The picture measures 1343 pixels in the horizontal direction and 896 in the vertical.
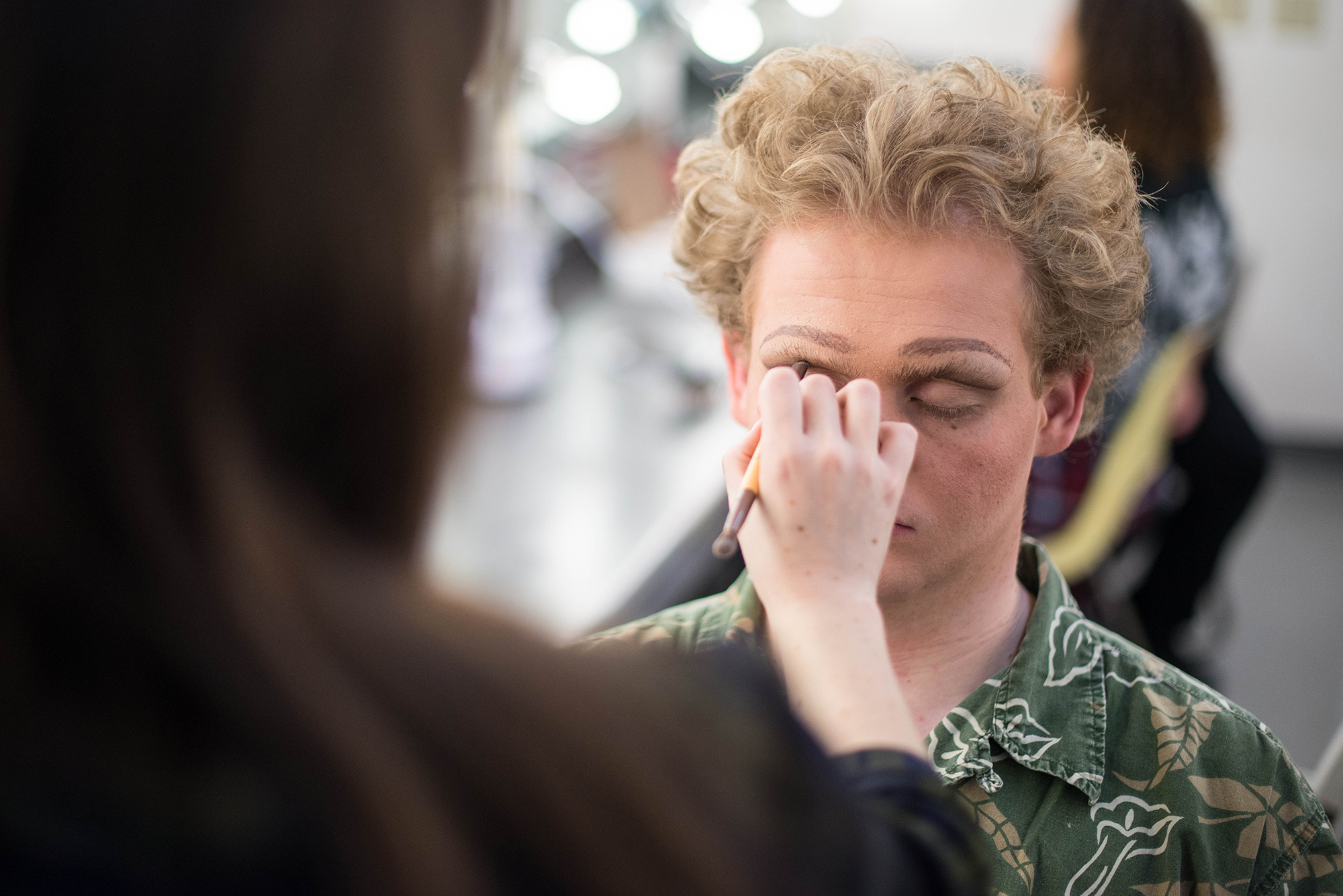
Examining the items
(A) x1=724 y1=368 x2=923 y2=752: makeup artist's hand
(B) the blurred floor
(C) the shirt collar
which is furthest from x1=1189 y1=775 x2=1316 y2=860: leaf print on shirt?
(B) the blurred floor

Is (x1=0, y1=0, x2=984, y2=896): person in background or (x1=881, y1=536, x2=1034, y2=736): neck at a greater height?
(x1=0, y1=0, x2=984, y2=896): person in background

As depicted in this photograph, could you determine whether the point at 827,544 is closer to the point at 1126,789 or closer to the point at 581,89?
the point at 1126,789

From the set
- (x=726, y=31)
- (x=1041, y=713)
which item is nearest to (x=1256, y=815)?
(x=1041, y=713)

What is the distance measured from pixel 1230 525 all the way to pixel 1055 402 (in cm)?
213

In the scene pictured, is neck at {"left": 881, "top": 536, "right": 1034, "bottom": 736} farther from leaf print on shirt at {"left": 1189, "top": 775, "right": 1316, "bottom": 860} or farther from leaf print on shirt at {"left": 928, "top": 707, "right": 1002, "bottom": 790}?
leaf print on shirt at {"left": 1189, "top": 775, "right": 1316, "bottom": 860}

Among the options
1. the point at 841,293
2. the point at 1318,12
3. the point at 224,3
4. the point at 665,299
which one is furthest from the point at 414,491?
the point at 1318,12

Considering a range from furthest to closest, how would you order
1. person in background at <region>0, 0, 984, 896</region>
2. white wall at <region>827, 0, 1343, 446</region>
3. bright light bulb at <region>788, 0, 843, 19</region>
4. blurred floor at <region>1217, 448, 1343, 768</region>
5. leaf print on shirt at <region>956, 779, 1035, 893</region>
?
1. white wall at <region>827, 0, 1343, 446</region>
2. bright light bulb at <region>788, 0, 843, 19</region>
3. blurred floor at <region>1217, 448, 1343, 768</region>
4. leaf print on shirt at <region>956, 779, 1035, 893</region>
5. person in background at <region>0, 0, 984, 896</region>

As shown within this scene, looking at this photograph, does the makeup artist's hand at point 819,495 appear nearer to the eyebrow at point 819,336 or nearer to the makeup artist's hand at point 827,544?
the makeup artist's hand at point 827,544

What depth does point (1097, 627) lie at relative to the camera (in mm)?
1117

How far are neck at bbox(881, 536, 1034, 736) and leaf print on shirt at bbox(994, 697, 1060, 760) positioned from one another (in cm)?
7

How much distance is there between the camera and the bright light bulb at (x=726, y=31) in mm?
3719

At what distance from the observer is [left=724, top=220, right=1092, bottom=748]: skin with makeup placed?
0.97m

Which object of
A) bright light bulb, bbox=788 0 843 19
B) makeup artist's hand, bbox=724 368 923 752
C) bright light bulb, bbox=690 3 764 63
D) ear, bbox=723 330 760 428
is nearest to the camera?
makeup artist's hand, bbox=724 368 923 752

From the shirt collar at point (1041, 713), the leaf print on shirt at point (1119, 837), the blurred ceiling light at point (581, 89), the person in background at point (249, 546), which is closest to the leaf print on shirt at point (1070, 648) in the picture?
the shirt collar at point (1041, 713)
